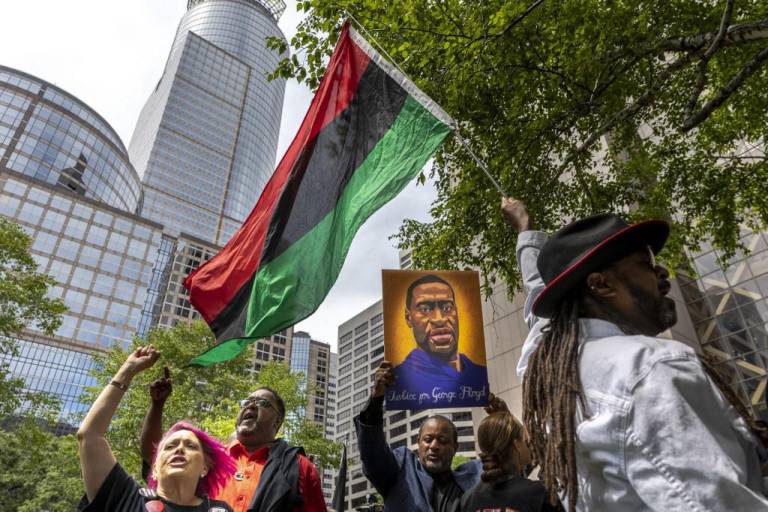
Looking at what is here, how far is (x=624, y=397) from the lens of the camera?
1.19 metres

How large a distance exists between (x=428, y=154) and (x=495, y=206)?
399 cm

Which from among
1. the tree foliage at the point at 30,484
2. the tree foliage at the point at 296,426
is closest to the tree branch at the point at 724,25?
the tree foliage at the point at 296,426

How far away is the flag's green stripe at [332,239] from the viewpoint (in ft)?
12.1

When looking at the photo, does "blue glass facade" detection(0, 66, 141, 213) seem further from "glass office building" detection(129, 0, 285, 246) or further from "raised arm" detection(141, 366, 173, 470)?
"raised arm" detection(141, 366, 173, 470)

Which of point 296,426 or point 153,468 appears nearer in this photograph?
point 153,468

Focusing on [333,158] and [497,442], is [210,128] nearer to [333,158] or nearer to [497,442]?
[333,158]

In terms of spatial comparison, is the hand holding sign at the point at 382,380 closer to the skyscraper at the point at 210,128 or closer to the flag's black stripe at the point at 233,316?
the flag's black stripe at the point at 233,316

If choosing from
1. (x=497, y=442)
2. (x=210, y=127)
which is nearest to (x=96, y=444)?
(x=497, y=442)

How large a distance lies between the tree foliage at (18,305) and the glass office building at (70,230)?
188 ft

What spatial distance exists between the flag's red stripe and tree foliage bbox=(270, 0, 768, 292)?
7.80ft

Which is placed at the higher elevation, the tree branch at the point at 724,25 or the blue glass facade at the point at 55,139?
the blue glass facade at the point at 55,139

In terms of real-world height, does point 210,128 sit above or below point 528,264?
above

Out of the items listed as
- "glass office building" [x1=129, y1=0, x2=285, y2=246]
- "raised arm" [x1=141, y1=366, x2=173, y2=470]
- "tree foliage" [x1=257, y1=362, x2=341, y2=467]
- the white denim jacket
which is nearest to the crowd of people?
the white denim jacket

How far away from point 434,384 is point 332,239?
4.26 feet
